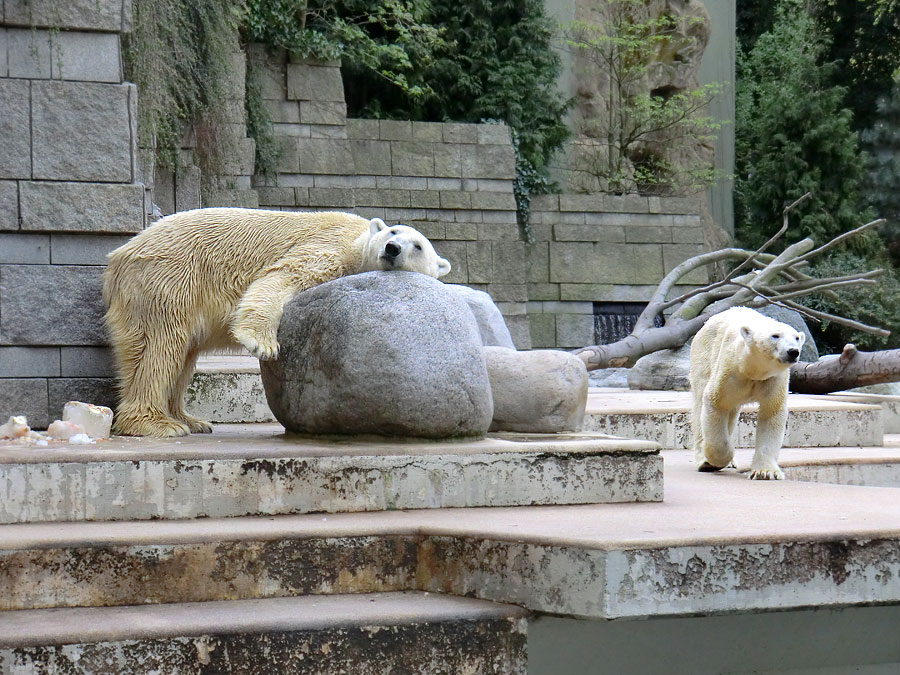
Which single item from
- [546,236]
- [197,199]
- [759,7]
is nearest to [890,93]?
[759,7]

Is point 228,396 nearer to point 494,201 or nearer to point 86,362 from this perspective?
point 86,362

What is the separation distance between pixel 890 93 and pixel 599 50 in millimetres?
6250

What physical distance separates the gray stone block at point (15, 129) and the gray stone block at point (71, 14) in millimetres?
283

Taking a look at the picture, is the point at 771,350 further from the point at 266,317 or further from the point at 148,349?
the point at 148,349

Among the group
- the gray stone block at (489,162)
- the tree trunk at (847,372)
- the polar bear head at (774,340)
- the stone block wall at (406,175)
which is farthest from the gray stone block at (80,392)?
the gray stone block at (489,162)

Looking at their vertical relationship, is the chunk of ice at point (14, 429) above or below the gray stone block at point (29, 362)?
below

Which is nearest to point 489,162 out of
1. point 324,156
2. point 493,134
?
point 493,134

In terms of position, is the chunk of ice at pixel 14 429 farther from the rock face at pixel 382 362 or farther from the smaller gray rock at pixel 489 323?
the smaller gray rock at pixel 489 323

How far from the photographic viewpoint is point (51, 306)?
4828 millimetres

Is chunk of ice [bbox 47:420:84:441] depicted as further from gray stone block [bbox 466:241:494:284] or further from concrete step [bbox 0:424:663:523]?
gray stone block [bbox 466:241:494:284]

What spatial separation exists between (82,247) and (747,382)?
10.1 ft

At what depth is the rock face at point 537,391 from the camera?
4672 mm

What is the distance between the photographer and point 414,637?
2.83 metres

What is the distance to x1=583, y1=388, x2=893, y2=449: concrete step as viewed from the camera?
6.50 metres
